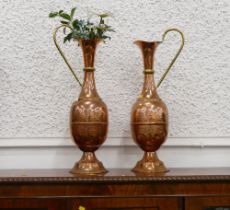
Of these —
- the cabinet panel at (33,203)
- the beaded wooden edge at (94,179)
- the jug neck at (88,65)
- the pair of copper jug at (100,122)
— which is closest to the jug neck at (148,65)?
the pair of copper jug at (100,122)

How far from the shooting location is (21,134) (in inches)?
51.2

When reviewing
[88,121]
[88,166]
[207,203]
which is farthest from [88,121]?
[207,203]

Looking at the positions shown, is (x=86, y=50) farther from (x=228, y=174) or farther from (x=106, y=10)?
(x=228, y=174)

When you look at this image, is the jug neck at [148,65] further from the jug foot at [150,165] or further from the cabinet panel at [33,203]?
the cabinet panel at [33,203]

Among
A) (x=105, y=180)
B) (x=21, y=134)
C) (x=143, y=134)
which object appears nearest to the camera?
(x=105, y=180)

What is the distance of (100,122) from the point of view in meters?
1.08

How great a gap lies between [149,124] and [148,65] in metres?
0.16

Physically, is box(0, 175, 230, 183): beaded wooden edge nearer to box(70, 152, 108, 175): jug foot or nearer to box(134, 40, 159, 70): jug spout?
box(70, 152, 108, 175): jug foot

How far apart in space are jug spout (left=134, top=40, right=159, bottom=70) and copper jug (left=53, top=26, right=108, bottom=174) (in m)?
0.11

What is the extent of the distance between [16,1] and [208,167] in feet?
2.49

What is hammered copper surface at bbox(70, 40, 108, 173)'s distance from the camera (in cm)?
107

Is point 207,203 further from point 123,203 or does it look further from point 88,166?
point 88,166

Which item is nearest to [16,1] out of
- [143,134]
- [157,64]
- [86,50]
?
[86,50]

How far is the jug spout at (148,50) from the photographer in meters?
1.13
